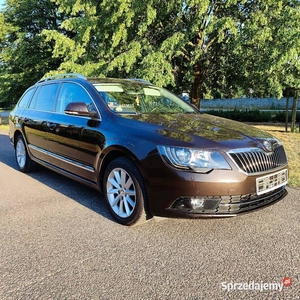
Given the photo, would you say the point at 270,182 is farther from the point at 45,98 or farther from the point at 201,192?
the point at 45,98

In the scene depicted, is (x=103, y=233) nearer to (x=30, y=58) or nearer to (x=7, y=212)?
(x=7, y=212)

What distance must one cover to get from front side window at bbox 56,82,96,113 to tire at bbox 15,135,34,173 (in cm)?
169

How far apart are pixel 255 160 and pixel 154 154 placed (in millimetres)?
1004

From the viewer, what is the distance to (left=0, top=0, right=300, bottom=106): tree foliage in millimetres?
9844

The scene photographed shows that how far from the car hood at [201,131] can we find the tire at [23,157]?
10.0 feet

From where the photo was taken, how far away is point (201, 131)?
326cm

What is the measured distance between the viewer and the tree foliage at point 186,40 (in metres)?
9.84

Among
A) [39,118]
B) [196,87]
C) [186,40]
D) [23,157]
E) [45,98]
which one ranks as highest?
[186,40]

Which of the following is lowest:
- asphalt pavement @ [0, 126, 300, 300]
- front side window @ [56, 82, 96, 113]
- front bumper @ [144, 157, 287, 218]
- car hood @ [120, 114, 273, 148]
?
asphalt pavement @ [0, 126, 300, 300]

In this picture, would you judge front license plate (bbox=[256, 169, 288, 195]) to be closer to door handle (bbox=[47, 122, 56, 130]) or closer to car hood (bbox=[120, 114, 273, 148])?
car hood (bbox=[120, 114, 273, 148])

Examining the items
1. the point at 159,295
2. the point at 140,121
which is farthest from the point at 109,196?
the point at 159,295

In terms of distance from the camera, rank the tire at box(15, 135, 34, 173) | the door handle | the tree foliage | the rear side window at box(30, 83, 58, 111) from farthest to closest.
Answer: the tree foliage → the tire at box(15, 135, 34, 173) → the rear side window at box(30, 83, 58, 111) → the door handle

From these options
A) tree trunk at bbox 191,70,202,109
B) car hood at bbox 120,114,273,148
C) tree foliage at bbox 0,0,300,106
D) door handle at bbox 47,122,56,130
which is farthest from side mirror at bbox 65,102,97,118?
tree trunk at bbox 191,70,202,109

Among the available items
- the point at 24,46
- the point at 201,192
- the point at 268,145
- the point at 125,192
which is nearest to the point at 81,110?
the point at 125,192
